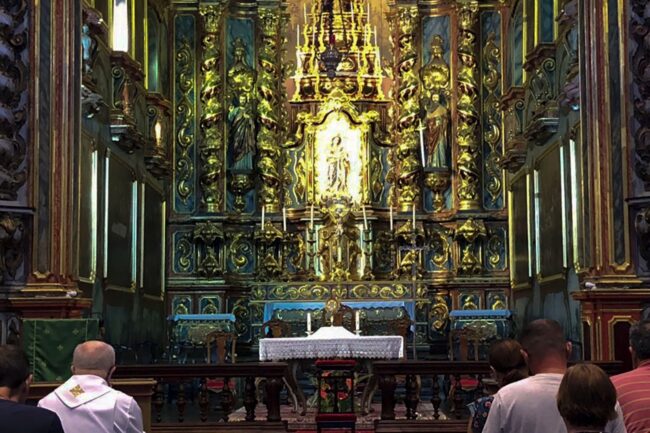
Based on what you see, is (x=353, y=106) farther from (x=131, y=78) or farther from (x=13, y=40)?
(x=13, y=40)

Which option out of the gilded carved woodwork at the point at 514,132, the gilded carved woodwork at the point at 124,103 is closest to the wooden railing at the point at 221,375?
the gilded carved woodwork at the point at 124,103

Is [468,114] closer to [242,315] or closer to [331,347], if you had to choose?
[242,315]

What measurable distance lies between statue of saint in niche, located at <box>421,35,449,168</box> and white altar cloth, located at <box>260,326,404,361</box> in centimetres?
768

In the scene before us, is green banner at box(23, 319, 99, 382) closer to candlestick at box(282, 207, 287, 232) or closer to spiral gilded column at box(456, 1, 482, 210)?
candlestick at box(282, 207, 287, 232)

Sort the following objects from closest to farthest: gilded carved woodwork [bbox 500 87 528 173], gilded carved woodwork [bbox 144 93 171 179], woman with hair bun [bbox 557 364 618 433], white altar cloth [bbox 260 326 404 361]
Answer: woman with hair bun [bbox 557 364 618 433], white altar cloth [bbox 260 326 404 361], gilded carved woodwork [bbox 500 87 528 173], gilded carved woodwork [bbox 144 93 171 179]

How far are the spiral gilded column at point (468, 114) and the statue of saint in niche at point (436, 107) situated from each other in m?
0.26

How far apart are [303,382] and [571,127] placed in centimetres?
596

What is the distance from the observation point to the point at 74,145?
13328 millimetres

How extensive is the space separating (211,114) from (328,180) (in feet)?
8.07

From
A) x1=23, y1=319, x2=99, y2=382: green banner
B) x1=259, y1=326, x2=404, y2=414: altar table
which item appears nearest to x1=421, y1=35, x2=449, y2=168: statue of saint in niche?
x1=259, y1=326, x2=404, y2=414: altar table

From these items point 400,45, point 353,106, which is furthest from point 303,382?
point 400,45

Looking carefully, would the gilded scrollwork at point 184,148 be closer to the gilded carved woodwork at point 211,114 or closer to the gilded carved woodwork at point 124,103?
the gilded carved woodwork at point 211,114

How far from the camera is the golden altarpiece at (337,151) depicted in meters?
20.6

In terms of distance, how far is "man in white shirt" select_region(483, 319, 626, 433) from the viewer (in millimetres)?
5094
